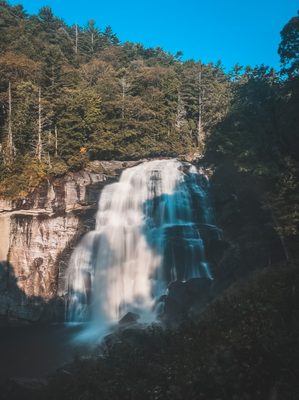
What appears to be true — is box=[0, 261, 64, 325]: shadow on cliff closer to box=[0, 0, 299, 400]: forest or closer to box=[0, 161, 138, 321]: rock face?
box=[0, 161, 138, 321]: rock face

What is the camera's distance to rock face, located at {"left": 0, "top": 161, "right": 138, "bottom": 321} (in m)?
23.9

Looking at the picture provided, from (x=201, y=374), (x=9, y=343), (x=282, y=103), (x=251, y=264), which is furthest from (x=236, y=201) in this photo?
(x=201, y=374)

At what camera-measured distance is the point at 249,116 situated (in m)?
20.6

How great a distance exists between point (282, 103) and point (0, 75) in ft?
87.8

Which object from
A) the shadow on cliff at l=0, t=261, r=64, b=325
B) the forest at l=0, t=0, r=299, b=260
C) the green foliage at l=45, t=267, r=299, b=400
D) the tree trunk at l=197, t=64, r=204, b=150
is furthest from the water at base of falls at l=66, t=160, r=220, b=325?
the tree trunk at l=197, t=64, r=204, b=150

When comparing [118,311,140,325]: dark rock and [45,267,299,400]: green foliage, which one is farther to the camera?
[118,311,140,325]: dark rock

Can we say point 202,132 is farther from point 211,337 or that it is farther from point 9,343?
point 211,337

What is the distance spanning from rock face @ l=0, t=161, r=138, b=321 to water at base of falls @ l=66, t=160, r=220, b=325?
781mm

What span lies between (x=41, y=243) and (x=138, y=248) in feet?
20.8

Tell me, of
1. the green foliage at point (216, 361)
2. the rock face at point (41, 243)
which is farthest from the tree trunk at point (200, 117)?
the green foliage at point (216, 361)

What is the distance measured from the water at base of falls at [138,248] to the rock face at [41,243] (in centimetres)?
78

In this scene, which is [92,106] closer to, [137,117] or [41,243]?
[137,117]

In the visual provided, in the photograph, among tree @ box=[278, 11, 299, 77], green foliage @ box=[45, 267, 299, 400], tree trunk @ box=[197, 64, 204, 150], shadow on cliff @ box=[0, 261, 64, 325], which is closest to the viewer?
green foliage @ box=[45, 267, 299, 400]

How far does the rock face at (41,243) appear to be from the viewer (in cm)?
2394
